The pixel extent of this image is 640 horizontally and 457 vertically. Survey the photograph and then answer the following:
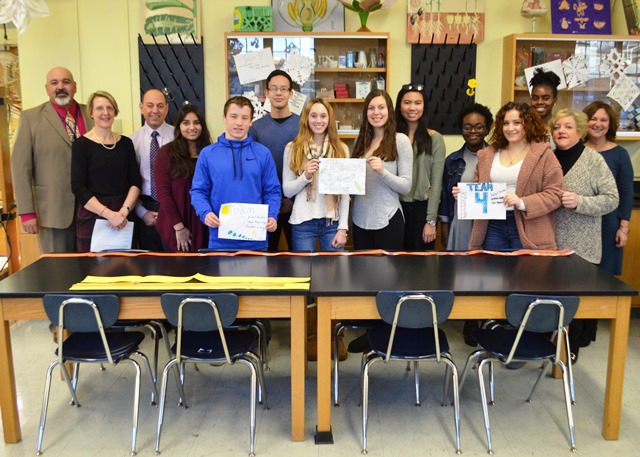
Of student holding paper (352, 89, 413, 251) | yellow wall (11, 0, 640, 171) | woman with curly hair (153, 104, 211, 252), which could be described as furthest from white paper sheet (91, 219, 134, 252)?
yellow wall (11, 0, 640, 171)

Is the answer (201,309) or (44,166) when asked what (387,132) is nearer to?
(201,309)

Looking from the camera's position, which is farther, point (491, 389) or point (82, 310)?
point (491, 389)

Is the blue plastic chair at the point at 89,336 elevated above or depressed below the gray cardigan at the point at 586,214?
below

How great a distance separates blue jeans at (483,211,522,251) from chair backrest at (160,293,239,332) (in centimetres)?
167

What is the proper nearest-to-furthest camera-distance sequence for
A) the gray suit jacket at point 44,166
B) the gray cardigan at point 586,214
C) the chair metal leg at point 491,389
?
the chair metal leg at point 491,389 → the gray cardigan at point 586,214 → the gray suit jacket at point 44,166

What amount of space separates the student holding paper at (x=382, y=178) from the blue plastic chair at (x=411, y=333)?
76 centimetres

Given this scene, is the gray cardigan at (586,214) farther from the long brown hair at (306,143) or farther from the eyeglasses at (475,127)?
the long brown hair at (306,143)

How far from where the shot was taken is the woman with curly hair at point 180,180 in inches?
142

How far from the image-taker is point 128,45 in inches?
192

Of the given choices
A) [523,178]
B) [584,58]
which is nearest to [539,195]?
[523,178]

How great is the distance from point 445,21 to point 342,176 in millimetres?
2321

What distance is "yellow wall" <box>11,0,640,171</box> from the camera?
4.79 metres

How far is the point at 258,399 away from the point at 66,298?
114cm

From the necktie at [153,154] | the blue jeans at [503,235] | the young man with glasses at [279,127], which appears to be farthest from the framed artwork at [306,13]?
the blue jeans at [503,235]
